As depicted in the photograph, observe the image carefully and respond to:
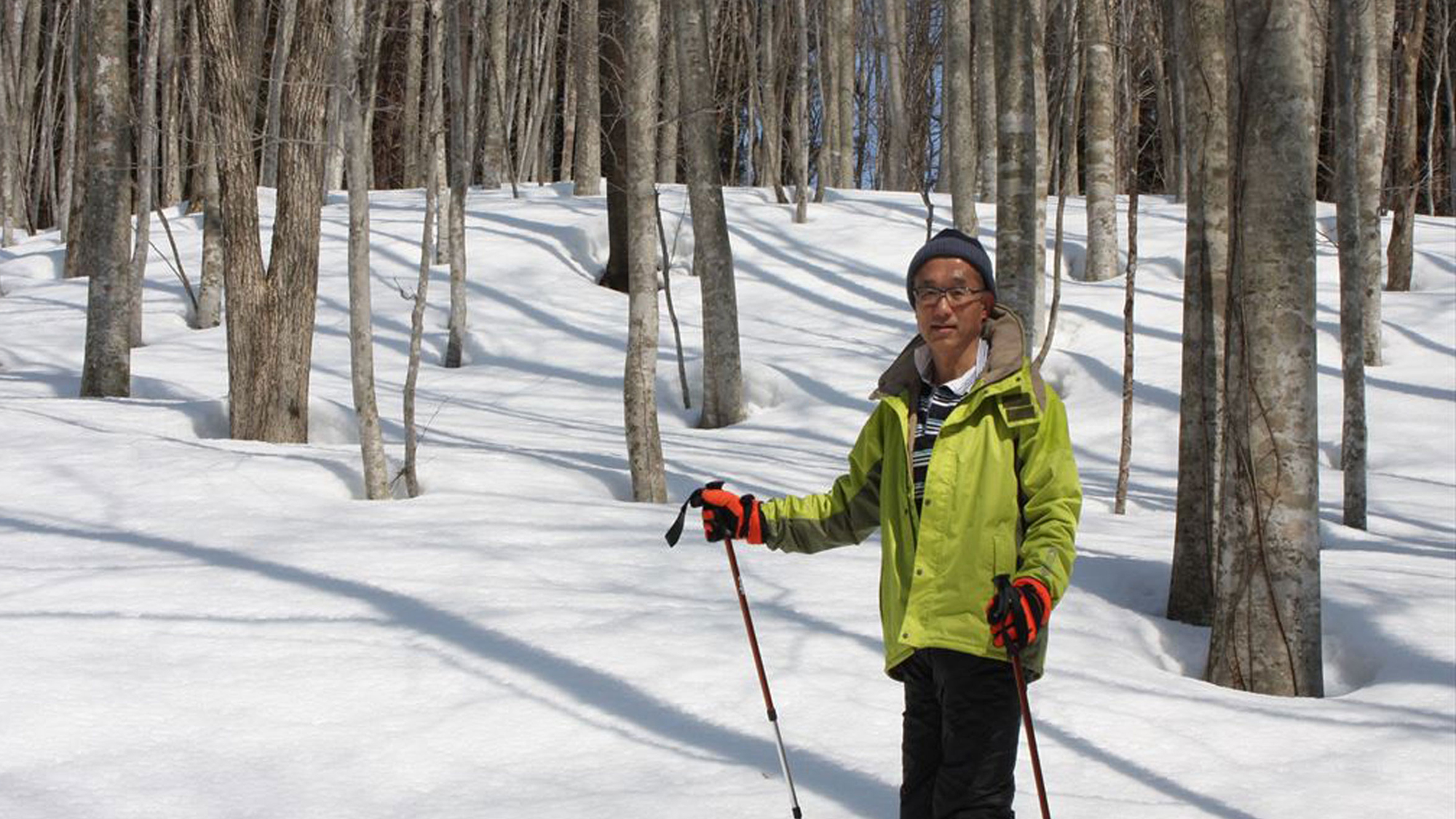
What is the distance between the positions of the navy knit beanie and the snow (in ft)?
5.85

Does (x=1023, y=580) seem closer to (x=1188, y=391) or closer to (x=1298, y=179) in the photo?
(x=1298, y=179)

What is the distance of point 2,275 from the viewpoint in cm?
1962

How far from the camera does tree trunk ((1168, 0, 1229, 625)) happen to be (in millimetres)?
6582

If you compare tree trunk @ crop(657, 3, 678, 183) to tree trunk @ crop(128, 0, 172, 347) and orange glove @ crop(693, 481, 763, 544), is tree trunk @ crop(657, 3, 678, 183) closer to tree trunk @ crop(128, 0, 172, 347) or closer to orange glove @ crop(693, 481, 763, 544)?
tree trunk @ crop(128, 0, 172, 347)

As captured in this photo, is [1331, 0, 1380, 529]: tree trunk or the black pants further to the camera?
[1331, 0, 1380, 529]: tree trunk

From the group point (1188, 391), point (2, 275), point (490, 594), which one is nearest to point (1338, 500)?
point (1188, 391)

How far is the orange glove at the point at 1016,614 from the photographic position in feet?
9.70

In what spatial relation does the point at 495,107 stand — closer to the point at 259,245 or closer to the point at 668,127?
the point at 668,127

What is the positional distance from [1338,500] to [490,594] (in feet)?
24.8

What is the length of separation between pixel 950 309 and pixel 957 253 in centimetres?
14

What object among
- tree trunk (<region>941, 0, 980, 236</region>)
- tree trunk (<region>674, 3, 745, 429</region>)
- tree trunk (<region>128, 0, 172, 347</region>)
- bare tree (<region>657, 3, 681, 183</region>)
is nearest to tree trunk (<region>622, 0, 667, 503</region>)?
tree trunk (<region>674, 3, 745, 429</region>)

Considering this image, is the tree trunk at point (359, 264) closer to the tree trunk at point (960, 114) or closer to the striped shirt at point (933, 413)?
the striped shirt at point (933, 413)

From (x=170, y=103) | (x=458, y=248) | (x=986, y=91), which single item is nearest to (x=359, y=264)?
(x=458, y=248)

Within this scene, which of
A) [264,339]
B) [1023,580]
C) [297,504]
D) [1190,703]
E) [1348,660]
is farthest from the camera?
[264,339]
